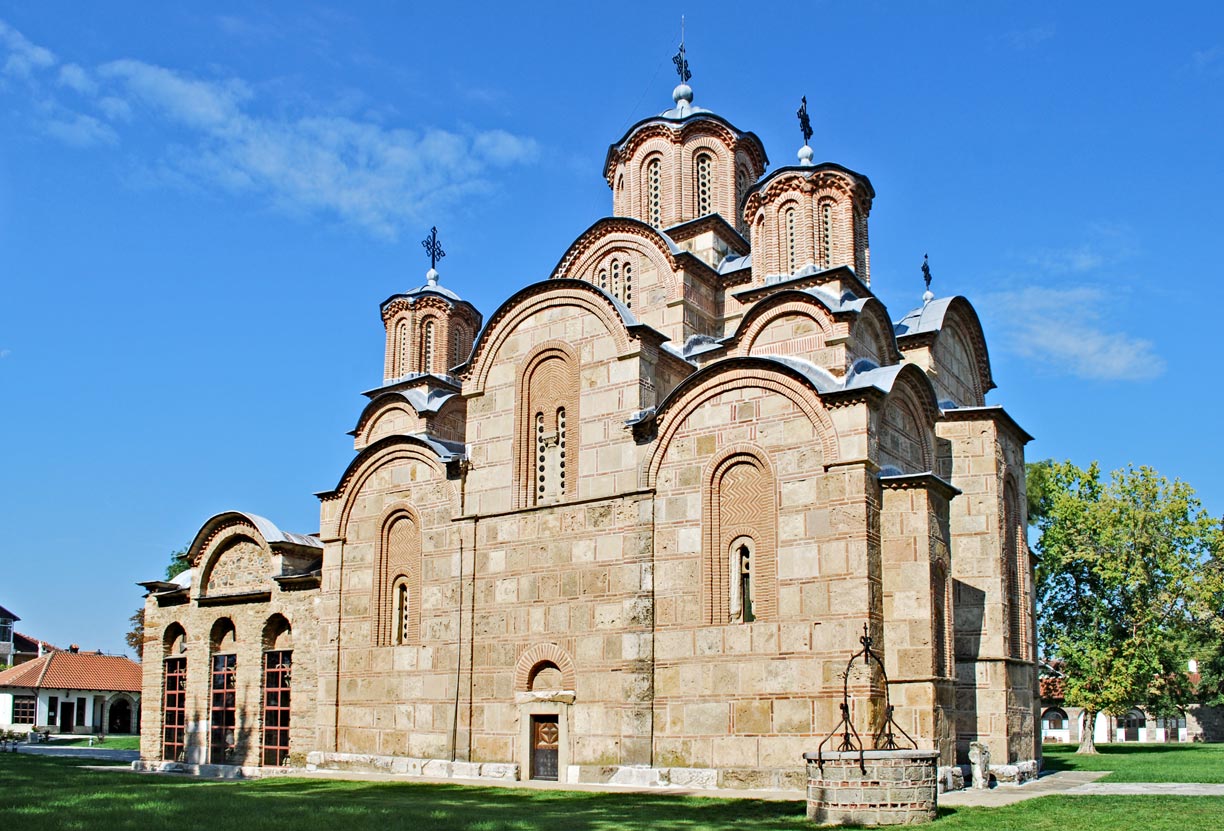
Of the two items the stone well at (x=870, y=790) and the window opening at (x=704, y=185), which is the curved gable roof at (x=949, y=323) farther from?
the stone well at (x=870, y=790)

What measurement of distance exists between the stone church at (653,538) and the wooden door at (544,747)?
0.04 meters

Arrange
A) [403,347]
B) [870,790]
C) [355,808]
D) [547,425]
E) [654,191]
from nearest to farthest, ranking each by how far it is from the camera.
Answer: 1. [870,790]
2. [355,808]
3. [547,425]
4. [654,191]
5. [403,347]

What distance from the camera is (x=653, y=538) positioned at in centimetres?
1539

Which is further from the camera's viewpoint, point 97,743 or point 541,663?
point 97,743

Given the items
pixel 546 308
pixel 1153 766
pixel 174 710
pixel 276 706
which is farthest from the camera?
pixel 174 710

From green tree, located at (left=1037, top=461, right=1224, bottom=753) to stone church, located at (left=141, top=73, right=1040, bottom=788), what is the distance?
A: 9024mm

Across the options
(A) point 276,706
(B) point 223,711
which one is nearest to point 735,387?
(A) point 276,706

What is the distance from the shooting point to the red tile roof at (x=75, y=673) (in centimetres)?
4138

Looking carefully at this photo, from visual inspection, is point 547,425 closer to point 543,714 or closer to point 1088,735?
point 543,714

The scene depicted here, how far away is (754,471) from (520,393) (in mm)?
4595

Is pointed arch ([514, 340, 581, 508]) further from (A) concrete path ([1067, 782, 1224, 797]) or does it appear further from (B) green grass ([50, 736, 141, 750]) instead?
(B) green grass ([50, 736, 141, 750])

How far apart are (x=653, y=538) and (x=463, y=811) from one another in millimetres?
5170

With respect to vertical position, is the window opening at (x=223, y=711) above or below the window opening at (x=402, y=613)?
below

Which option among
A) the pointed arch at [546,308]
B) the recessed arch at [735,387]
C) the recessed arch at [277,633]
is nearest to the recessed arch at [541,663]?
the recessed arch at [735,387]
